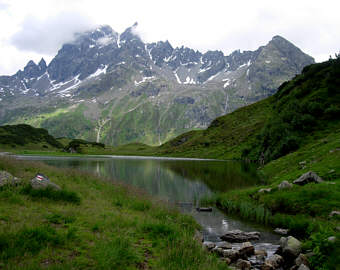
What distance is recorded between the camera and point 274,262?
48.9 feet

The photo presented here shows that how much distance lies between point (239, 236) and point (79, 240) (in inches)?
545

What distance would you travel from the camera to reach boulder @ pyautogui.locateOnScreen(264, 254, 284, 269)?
47.8ft

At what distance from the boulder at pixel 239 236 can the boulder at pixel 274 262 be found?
14.7 feet

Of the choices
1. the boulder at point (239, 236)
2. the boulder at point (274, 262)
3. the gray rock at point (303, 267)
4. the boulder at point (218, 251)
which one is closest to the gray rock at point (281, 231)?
the boulder at point (239, 236)

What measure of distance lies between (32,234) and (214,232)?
15998 millimetres

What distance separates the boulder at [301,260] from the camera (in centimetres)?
1398

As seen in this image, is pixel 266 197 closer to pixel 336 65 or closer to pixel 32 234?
pixel 32 234

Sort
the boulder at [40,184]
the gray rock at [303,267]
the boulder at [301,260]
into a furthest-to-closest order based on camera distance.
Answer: the boulder at [40,184] → the boulder at [301,260] → the gray rock at [303,267]

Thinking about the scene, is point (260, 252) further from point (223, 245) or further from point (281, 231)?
point (281, 231)

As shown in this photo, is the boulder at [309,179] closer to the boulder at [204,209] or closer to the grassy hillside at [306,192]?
the grassy hillside at [306,192]

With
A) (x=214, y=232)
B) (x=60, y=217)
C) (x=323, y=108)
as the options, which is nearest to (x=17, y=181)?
(x=60, y=217)

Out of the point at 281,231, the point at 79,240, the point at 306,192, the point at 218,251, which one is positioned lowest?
the point at 281,231

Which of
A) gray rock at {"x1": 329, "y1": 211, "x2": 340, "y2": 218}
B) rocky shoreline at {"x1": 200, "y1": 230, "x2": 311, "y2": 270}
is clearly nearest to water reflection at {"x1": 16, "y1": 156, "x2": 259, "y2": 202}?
rocky shoreline at {"x1": 200, "y1": 230, "x2": 311, "y2": 270}

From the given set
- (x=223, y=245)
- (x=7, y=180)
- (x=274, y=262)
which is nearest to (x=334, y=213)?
(x=274, y=262)
